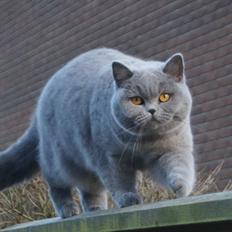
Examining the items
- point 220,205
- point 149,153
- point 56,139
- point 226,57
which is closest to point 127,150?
point 149,153

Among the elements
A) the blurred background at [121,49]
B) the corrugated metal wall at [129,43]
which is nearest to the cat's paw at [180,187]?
the blurred background at [121,49]

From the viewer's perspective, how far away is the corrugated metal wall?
682cm

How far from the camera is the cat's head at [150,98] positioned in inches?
130

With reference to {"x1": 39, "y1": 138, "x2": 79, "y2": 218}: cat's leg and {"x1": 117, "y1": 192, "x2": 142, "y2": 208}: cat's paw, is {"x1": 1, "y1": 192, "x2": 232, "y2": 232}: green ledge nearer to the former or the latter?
{"x1": 117, "y1": 192, "x2": 142, "y2": 208}: cat's paw

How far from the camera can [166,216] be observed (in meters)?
2.44

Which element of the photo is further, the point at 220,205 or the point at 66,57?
the point at 66,57

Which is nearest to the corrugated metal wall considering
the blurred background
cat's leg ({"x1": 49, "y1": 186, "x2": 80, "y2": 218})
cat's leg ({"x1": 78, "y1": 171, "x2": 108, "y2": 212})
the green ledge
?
the blurred background

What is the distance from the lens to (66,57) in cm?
888

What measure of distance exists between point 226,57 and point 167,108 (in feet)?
11.7

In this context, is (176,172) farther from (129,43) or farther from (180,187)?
(129,43)

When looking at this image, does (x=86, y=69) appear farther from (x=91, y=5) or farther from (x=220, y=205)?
(x=91, y=5)

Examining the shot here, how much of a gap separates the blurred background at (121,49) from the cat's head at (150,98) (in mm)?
1460

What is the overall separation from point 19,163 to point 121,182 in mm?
990

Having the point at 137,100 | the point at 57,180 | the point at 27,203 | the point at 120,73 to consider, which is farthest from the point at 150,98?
the point at 27,203
